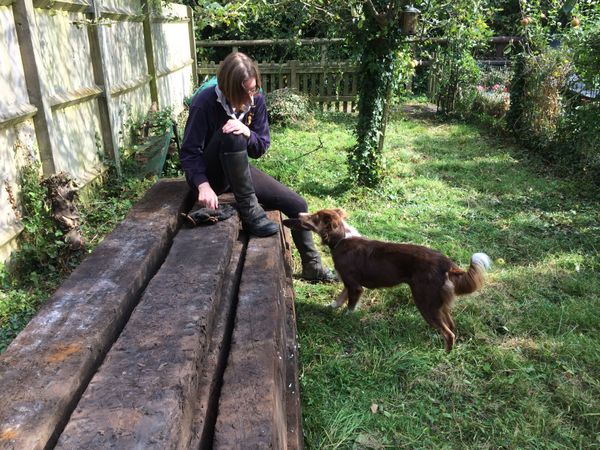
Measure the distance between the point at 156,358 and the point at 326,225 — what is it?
2.24 meters

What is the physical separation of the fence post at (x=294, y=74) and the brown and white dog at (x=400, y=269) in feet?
28.7

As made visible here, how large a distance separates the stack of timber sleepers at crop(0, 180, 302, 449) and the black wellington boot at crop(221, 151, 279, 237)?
0.40 m

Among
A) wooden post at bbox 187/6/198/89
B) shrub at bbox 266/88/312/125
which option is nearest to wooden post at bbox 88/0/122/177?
shrub at bbox 266/88/312/125

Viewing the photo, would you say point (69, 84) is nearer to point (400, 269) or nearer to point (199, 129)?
point (199, 129)

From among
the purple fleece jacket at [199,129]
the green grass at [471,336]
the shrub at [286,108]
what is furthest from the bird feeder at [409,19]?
the shrub at [286,108]

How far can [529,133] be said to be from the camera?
9000 mm

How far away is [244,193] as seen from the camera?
3.62 metres

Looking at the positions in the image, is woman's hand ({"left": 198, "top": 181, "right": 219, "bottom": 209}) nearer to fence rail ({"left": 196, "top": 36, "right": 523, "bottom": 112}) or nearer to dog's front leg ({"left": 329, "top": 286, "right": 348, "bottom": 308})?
dog's front leg ({"left": 329, "top": 286, "right": 348, "bottom": 308})

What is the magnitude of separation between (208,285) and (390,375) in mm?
1424

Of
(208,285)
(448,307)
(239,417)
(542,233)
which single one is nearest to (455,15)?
(542,233)

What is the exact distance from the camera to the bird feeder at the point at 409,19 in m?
5.81

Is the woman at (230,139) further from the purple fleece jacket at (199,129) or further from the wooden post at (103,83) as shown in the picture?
the wooden post at (103,83)

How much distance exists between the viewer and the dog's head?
4.00 metres

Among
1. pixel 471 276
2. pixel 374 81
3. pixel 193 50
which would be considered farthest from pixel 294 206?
pixel 193 50
